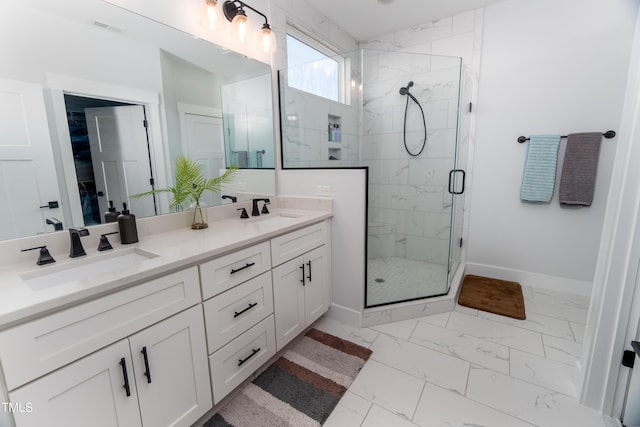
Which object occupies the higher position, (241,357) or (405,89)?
(405,89)

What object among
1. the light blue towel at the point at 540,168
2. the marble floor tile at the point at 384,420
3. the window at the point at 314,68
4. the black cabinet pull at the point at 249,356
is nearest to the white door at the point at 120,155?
the black cabinet pull at the point at 249,356

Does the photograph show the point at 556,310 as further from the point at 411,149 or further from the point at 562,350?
the point at 411,149

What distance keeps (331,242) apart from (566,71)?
2.51 meters

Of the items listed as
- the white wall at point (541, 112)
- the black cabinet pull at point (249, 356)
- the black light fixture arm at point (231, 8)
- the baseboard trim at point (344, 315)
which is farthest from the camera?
the white wall at point (541, 112)

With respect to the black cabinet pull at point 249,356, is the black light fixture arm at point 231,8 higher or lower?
higher

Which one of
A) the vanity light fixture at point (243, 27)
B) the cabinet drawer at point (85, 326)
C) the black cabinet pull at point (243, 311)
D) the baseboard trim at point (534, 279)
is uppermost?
the vanity light fixture at point (243, 27)

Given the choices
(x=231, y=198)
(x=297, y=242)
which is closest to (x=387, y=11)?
(x=231, y=198)

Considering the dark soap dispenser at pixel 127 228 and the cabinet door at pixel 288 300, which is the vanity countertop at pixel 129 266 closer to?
the dark soap dispenser at pixel 127 228

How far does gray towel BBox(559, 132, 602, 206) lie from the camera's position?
230 centimetres

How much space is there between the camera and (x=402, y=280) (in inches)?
103

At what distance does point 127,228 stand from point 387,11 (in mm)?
2879

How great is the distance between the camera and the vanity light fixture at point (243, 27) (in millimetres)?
1788

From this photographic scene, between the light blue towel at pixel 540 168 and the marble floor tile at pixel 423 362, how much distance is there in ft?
5.79

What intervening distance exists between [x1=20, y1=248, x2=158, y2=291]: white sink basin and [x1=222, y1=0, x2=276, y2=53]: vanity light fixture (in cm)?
155
